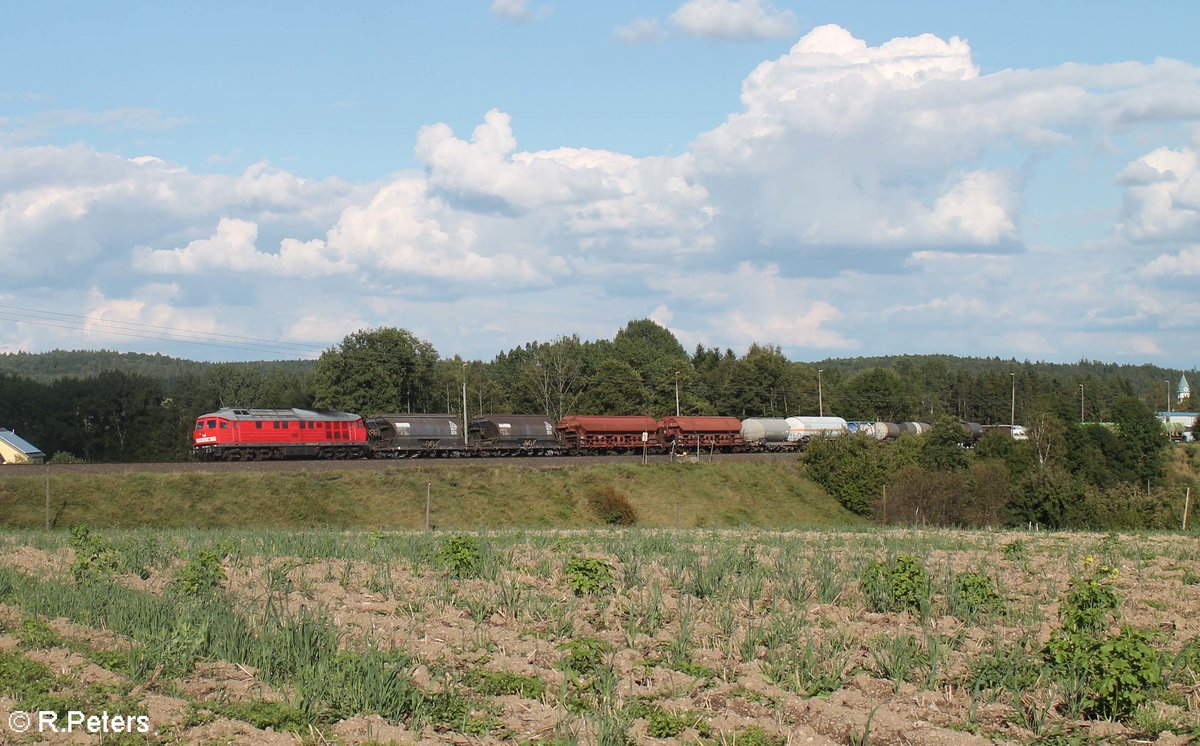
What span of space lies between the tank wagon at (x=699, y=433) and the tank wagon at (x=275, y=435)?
27.6 m

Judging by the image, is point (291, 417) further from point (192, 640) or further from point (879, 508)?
point (192, 640)

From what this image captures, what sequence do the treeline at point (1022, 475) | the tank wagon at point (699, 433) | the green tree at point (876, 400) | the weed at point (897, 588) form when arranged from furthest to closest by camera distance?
the green tree at point (876, 400) < the tank wagon at point (699, 433) < the treeline at point (1022, 475) < the weed at point (897, 588)

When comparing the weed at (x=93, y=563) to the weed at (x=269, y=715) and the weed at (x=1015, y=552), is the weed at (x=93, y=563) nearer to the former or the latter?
the weed at (x=269, y=715)

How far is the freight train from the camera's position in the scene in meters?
64.6

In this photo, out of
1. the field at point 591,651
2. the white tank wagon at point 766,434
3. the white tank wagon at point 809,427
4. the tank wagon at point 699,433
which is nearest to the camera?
the field at point 591,651

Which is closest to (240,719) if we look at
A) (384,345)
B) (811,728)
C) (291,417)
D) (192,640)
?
(192,640)

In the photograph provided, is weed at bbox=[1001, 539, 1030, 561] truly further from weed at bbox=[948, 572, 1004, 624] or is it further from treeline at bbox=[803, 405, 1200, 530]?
treeline at bbox=[803, 405, 1200, 530]

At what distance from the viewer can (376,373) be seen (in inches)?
4619

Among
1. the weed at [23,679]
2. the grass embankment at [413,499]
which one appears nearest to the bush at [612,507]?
the grass embankment at [413,499]

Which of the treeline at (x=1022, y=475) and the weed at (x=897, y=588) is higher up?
the weed at (x=897, y=588)

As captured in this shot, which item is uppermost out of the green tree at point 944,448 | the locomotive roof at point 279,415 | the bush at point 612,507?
the locomotive roof at point 279,415

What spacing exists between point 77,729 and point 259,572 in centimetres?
893

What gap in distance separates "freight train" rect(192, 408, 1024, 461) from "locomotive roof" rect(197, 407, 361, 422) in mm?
64

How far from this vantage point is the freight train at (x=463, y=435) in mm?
64562
